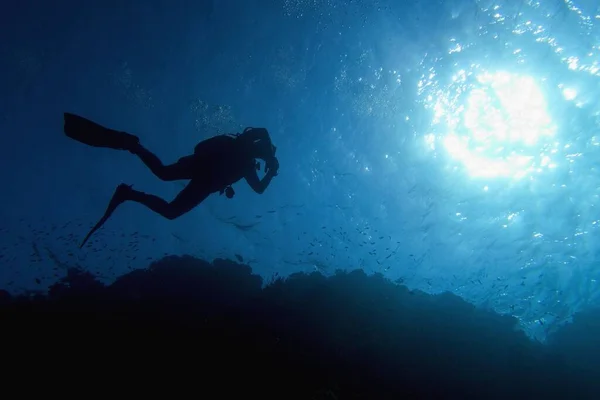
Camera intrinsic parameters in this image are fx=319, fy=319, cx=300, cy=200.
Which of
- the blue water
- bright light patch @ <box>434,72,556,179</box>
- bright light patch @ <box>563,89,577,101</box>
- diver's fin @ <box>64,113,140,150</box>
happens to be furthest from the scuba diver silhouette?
bright light patch @ <box>563,89,577,101</box>

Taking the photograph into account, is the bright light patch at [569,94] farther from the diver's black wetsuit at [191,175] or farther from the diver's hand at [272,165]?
the diver's black wetsuit at [191,175]

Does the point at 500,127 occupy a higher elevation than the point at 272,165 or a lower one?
higher

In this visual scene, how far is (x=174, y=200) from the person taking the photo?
645 cm

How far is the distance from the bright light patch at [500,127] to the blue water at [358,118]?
0.07m

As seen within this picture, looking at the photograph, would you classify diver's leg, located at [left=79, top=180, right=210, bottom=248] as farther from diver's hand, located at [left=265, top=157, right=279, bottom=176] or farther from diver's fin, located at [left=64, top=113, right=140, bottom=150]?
diver's hand, located at [left=265, top=157, right=279, bottom=176]

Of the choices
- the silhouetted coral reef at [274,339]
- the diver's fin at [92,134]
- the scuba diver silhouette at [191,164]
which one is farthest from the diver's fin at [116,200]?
the silhouetted coral reef at [274,339]

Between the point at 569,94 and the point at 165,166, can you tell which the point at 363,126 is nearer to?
the point at 569,94

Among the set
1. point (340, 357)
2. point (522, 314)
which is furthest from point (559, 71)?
point (522, 314)

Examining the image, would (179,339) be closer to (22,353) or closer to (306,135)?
(22,353)

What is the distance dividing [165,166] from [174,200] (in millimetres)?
713

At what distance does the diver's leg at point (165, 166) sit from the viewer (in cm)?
598

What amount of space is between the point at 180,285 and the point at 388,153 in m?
12.3

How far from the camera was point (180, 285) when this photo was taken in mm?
15344

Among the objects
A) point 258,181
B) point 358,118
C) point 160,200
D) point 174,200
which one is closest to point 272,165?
point 258,181
